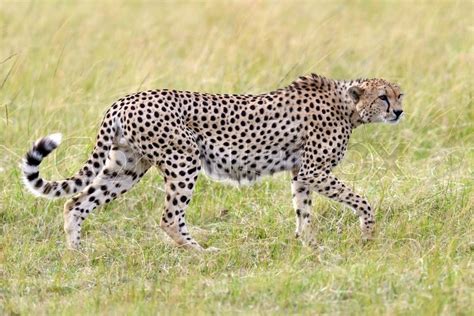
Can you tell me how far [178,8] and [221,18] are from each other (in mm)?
939

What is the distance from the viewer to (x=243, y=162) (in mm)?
6074

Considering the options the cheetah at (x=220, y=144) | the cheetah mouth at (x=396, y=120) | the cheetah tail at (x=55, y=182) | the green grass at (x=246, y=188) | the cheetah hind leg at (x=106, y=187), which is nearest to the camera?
the green grass at (x=246, y=188)

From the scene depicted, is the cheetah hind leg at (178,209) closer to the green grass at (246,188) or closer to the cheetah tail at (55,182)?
the green grass at (246,188)

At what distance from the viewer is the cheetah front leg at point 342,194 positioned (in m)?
5.91

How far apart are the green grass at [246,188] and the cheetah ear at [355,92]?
1.76 ft

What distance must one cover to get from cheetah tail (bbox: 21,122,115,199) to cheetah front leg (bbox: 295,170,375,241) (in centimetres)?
101

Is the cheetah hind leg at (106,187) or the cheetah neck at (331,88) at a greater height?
the cheetah neck at (331,88)

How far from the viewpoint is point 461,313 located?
15.0 feet

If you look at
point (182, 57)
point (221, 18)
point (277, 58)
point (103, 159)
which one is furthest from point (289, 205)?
point (221, 18)

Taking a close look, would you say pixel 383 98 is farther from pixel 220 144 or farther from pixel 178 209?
pixel 178 209

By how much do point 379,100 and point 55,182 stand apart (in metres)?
1.73

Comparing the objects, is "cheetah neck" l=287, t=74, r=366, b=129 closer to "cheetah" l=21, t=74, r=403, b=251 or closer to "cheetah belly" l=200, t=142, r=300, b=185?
"cheetah" l=21, t=74, r=403, b=251

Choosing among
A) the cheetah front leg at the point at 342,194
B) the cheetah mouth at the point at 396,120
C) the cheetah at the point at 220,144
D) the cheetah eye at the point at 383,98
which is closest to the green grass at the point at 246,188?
the cheetah front leg at the point at 342,194

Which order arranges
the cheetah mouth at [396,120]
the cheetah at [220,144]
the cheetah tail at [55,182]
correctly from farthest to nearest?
the cheetah mouth at [396,120] → the cheetah at [220,144] → the cheetah tail at [55,182]
